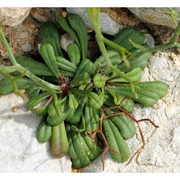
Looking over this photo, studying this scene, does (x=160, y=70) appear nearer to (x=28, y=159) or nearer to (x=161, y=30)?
(x=161, y=30)

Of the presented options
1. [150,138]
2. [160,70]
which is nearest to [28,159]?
[150,138]

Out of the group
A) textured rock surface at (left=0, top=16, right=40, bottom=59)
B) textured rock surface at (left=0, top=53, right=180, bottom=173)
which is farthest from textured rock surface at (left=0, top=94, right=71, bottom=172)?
textured rock surface at (left=0, top=16, right=40, bottom=59)

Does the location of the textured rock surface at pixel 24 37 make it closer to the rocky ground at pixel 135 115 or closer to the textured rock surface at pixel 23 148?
the rocky ground at pixel 135 115

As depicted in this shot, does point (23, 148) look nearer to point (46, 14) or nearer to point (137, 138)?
point (137, 138)

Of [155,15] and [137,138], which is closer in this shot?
[155,15]

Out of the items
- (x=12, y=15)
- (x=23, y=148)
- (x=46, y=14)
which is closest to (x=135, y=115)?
(x=23, y=148)

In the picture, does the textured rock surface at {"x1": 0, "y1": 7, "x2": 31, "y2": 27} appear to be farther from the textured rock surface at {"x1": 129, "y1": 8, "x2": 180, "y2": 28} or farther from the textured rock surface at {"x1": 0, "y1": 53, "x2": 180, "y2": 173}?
the textured rock surface at {"x1": 129, "y1": 8, "x2": 180, "y2": 28}
